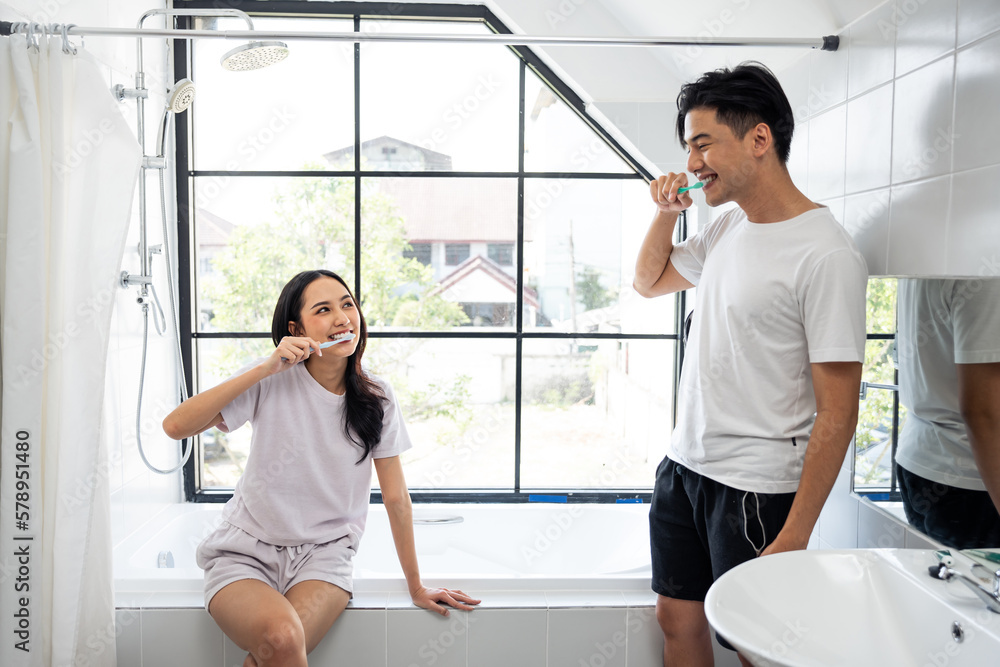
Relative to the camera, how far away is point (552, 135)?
2.74 meters

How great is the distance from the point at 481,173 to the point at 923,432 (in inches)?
70.5

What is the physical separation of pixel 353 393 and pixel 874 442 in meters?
1.30

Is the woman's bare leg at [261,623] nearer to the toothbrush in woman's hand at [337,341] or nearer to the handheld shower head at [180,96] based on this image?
the toothbrush in woman's hand at [337,341]

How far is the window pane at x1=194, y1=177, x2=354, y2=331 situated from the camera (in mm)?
2715

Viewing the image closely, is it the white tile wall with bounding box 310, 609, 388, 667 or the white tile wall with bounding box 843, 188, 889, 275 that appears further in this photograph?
the white tile wall with bounding box 310, 609, 388, 667

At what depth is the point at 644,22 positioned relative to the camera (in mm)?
2512

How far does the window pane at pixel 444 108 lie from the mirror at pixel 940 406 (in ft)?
5.10

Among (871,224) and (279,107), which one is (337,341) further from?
(279,107)

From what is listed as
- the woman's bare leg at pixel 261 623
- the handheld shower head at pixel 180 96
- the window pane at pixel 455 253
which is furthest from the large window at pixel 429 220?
the woman's bare leg at pixel 261 623

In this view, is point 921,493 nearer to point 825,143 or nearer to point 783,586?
point 783,586

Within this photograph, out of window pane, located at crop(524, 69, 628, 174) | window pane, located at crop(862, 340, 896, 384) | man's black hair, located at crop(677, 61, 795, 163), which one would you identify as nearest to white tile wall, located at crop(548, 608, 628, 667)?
window pane, located at crop(862, 340, 896, 384)

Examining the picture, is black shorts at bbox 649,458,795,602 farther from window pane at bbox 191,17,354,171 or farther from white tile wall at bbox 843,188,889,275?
window pane at bbox 191,17,354,171

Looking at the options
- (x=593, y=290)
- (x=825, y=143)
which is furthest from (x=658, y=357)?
(x=825, y=143)

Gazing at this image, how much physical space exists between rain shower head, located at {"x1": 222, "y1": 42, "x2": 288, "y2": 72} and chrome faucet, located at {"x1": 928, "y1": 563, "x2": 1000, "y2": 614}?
1763mm
